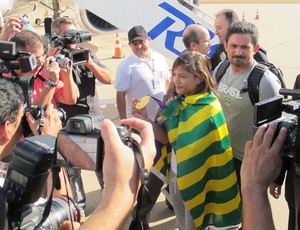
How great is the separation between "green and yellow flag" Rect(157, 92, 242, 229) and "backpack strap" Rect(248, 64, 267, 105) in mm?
334

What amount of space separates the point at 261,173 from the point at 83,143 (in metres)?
0.67

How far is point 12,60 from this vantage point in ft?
9.36

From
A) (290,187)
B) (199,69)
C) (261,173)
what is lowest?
(290,187)

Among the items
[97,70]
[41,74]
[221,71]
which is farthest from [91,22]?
[221,71]

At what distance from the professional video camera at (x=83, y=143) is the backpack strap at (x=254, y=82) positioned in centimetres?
184

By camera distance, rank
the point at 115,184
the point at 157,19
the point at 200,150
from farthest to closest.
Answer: the point at 157,19 → the point at 200,150 → the point at 115,184

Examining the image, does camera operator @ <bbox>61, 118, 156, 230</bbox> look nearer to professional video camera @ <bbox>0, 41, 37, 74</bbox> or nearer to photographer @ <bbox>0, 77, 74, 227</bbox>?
photographer @ <bbox>0, 77, 74, 227</bbox>

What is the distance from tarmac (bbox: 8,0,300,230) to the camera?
12.7 ft

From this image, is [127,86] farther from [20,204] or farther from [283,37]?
[283,37]

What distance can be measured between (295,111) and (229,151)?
1231mm

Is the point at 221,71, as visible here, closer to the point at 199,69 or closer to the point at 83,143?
the point at 199,69

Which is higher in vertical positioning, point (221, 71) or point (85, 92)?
point (221, 71)

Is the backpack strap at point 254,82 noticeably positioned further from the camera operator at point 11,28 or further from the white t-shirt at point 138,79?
the camera operator at point 11,28

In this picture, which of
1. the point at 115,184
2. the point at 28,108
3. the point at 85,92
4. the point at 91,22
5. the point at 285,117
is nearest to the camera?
the point at 115,184
